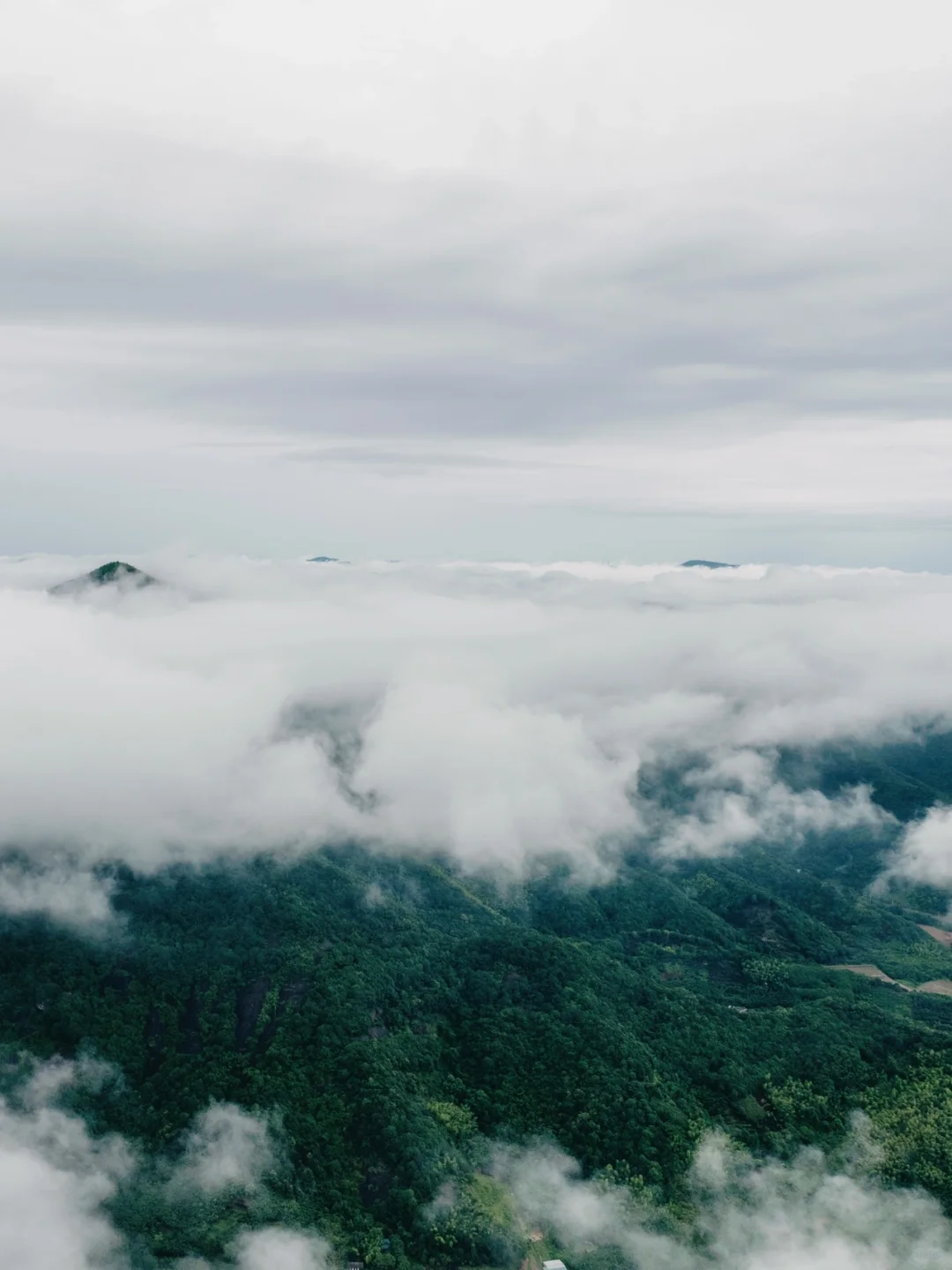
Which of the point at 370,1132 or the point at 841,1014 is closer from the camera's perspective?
the point at 370,1132

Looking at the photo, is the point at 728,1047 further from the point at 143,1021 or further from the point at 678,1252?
the point at 143,1021

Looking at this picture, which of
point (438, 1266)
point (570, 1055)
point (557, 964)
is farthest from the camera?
point (557, 964)

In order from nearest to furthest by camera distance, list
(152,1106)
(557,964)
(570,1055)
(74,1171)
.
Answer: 1. (74,1171)
2. (152,1106)
3. (570,1055)
4. (557,964)

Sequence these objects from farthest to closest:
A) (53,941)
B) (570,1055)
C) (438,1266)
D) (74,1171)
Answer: (53,941)
(570,1055)
(74,1171)
(438,1266)

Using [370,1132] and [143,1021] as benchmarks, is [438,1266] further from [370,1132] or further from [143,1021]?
[143,1021]

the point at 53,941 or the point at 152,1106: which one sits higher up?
the point at 53,941

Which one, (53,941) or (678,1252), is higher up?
(53,941)

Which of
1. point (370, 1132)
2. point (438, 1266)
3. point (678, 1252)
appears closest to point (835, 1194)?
point (678, 1252)

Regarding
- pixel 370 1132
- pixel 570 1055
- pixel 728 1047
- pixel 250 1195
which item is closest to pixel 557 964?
pixel 570 1055

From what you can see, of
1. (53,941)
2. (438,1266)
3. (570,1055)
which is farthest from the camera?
(53,941)

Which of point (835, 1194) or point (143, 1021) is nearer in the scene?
point (835, 1194)
